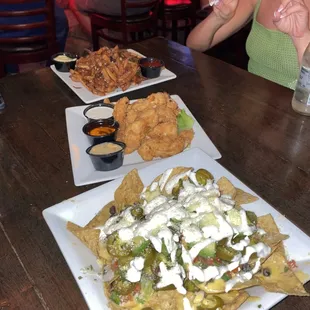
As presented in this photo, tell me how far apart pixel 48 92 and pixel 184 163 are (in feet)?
3.38

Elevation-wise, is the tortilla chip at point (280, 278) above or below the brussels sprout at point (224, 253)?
below

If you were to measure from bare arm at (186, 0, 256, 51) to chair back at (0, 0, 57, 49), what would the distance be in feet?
4.46

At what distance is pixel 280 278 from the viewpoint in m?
1.03

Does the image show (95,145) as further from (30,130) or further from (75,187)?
(30,130)

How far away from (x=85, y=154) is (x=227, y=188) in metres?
0.67

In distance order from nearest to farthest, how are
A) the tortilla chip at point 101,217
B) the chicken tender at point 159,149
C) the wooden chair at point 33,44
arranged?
the tortilla chip at point 101,217 < the chicken tender at point 159,149 < the wooden chair at point 33,44

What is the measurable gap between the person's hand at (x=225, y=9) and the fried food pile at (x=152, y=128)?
0.85 meters

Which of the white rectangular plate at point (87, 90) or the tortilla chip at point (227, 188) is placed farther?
the white rectangular plate at point (87, 90)

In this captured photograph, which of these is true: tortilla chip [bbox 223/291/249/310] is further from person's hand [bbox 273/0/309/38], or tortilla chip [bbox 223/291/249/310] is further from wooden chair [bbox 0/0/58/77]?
wooden chair [bbox 0/0/58/77]

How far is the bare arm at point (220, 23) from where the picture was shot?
97.0 inches

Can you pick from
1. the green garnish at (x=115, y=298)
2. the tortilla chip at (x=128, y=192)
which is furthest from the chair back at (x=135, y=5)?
the green garnish at (x=115, y=298)

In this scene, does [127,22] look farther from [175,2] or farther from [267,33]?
[267,33]

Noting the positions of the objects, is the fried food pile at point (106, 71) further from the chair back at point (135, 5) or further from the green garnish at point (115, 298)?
the chair back at point (135, 5)

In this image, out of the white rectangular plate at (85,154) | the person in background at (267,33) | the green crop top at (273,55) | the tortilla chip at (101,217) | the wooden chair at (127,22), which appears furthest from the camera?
the wooden chair at (127,22)
